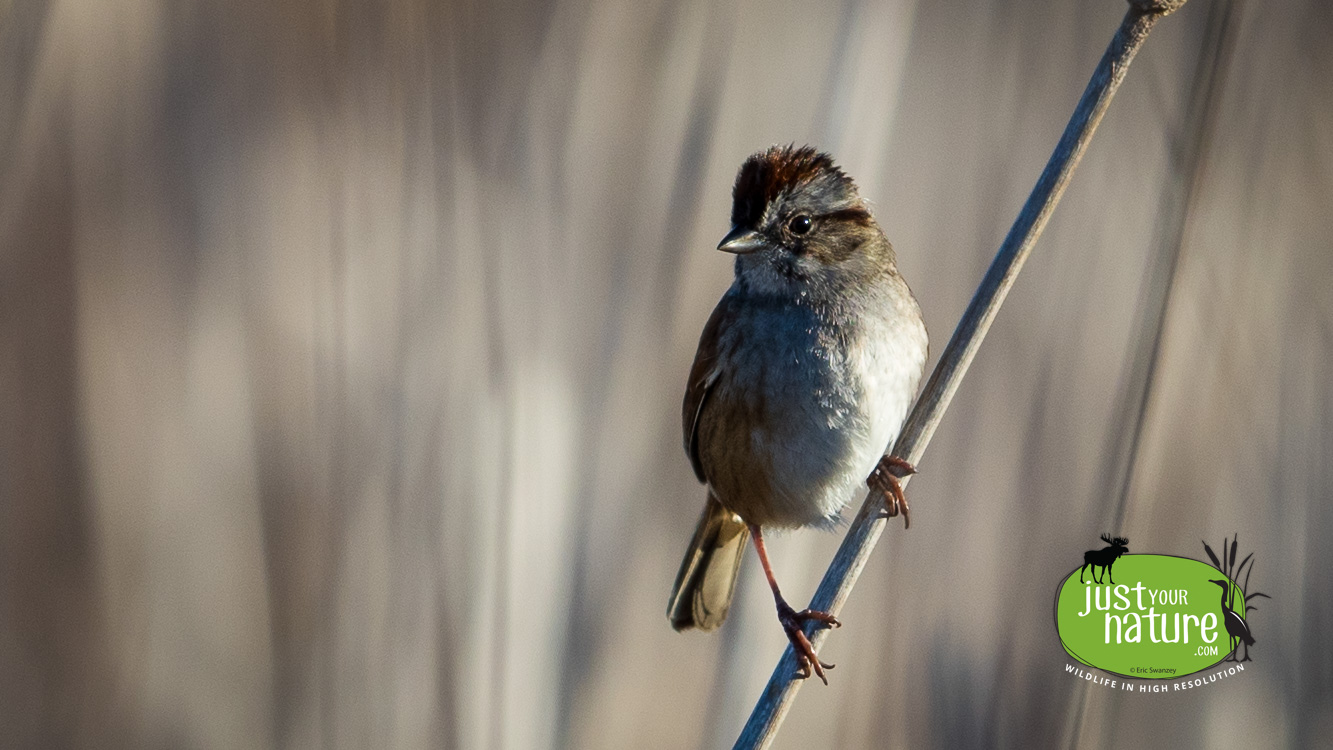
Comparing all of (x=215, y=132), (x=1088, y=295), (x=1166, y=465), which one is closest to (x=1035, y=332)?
(x=1088, y=295)

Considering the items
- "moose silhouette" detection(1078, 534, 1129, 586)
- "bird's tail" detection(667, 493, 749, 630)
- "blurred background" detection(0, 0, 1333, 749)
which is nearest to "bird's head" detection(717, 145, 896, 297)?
"blurred background" detection(0, 0, 1333, 749)

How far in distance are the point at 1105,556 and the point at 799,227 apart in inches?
41.7

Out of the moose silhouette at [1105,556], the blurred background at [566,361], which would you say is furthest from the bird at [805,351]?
the moose silhouette at [1105,556]

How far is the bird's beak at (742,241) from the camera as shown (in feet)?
6.98

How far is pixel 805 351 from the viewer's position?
2213mm

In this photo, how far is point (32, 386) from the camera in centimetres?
241

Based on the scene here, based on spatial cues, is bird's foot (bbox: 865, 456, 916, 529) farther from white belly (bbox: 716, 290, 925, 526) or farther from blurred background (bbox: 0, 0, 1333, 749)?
blurred background (bbox: 0, 0, 1333, 749)

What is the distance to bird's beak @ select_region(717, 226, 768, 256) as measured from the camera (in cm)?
213

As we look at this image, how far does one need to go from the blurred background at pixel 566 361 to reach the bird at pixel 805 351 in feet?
0.97

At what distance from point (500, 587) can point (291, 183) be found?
100cm

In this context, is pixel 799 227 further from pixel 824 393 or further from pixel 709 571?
pixel 709 571

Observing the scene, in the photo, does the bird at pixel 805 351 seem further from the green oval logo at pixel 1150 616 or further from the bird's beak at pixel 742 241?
the green oval logo at pixel 1150 616

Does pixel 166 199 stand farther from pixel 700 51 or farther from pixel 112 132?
pixel 700 51

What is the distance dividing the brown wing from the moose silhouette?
89 cm
